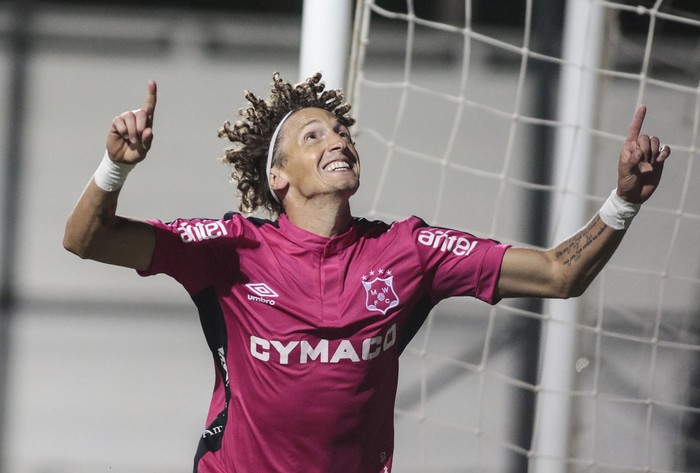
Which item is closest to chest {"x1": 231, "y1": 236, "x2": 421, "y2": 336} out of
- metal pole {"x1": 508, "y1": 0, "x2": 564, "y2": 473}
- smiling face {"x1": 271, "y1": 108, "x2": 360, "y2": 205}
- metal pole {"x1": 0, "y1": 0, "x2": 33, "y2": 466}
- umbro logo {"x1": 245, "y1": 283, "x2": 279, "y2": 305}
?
umbro logo {"x1": 245, "y1": 283, "x2": 279, "y2": 305}

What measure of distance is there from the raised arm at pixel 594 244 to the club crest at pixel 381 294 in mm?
225

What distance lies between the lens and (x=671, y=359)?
4.40 metres

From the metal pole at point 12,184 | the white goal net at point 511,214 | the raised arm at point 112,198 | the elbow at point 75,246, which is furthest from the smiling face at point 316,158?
the metal pole at point 12,184

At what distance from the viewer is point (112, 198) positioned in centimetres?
173

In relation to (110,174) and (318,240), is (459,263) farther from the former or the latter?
(110,174)

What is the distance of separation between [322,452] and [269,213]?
23.3 inches

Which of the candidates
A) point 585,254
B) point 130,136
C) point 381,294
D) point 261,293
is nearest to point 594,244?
point 585,254

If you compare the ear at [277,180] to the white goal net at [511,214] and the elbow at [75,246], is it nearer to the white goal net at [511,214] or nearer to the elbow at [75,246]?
the elbow at [75,246]

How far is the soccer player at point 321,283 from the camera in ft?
6.09

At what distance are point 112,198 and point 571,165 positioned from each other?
1.61 metres

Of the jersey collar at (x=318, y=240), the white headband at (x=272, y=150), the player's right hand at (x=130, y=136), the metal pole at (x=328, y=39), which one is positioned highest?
the metal pole at (x=328, y=39)

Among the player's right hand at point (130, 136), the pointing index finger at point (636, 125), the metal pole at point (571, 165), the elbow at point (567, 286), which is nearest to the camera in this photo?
the player's right hand at point (130, 136)

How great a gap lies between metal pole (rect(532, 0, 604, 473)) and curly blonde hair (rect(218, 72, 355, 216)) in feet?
3.08

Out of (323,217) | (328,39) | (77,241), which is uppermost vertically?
(328,39)
